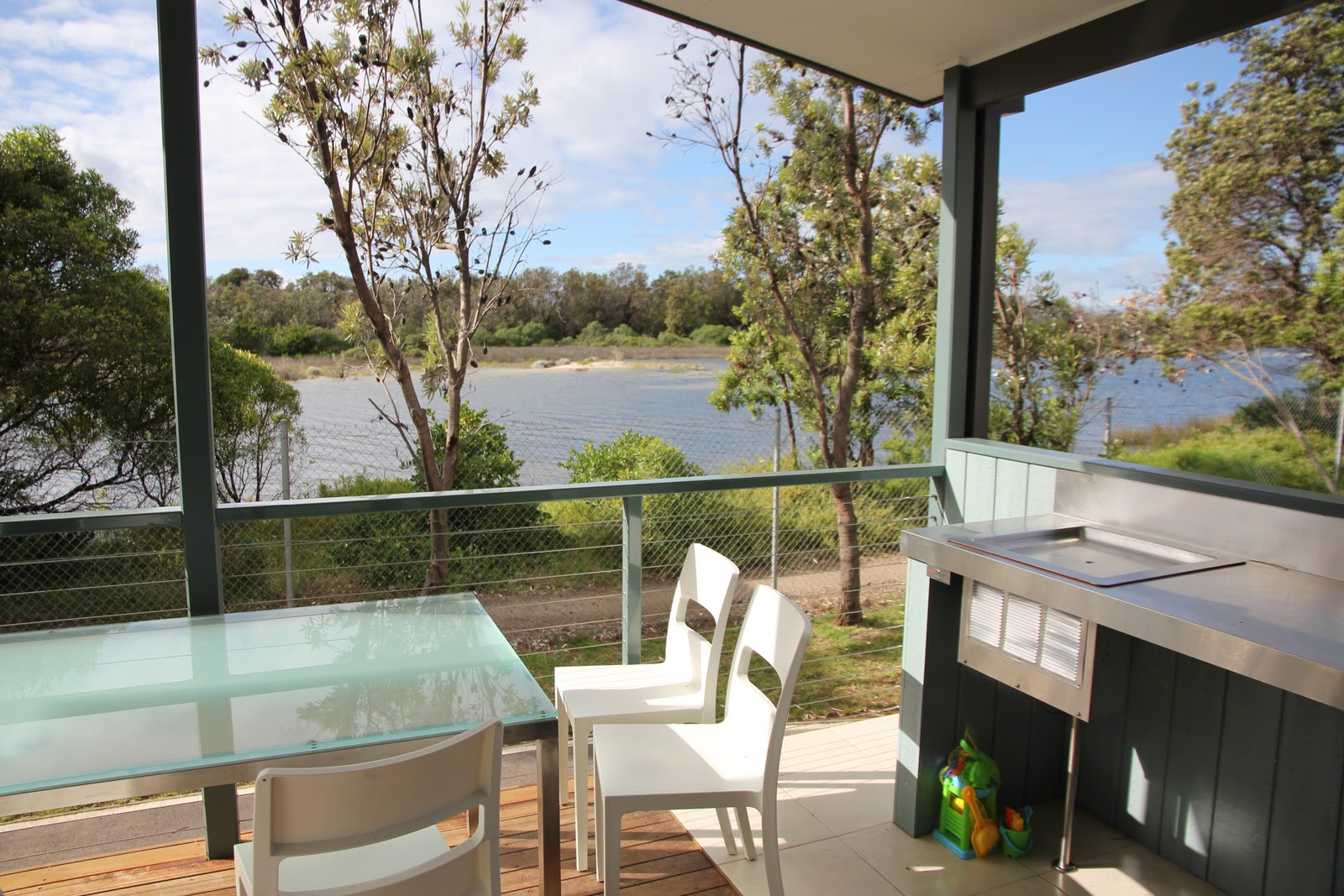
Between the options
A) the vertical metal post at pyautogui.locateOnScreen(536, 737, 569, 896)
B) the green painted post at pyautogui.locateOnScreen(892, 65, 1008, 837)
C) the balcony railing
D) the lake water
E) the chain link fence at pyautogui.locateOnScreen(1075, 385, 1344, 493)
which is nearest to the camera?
the vertical metal post at pyautogui.locateOnScreen(536, 737, 569, 896)

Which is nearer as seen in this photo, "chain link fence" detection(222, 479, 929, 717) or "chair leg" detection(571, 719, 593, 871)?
"chair leg" detection(571, 719, 593, 871)

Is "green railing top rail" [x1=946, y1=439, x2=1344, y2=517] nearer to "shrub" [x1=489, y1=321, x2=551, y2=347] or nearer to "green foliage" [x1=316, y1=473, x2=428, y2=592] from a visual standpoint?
"green foliage" [x1=316, y1=473, x2=428, y2=592]

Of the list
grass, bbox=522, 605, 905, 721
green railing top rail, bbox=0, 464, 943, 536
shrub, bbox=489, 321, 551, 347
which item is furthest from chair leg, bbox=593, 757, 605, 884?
shrub, bbox=489, 321, 551, 347

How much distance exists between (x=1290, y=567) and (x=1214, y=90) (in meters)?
4.34

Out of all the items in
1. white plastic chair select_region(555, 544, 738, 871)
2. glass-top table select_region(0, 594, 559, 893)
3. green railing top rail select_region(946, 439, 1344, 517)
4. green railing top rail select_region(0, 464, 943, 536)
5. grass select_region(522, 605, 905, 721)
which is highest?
green railing top rail select_region(946, 439, 1344, 517)

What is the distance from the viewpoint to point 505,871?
2.20 m

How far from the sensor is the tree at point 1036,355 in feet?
19.6

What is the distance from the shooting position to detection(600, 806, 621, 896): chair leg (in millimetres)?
1723

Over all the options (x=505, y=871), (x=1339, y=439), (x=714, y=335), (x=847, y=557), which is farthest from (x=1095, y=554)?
(x=714, y=335)

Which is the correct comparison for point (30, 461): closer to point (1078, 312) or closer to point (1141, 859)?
point (1141, 859)

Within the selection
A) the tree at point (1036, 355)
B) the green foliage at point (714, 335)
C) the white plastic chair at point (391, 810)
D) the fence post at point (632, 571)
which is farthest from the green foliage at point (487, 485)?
the white plastic chair at point (391, 810)

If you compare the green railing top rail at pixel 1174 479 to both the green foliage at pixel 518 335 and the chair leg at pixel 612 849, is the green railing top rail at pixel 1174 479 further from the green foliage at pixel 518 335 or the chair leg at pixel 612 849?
the green foliage at pixel 518 335

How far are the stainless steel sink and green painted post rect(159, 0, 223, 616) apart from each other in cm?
194

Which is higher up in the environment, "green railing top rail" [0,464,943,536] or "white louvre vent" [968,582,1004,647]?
"green railing top rail" [0,464,943,536]
